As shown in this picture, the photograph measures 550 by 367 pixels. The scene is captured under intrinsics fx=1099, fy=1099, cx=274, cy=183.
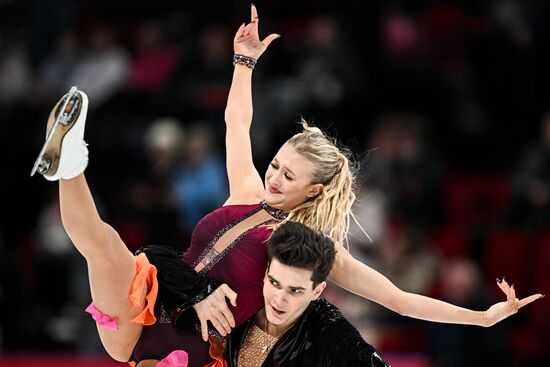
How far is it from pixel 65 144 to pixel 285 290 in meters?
1.02

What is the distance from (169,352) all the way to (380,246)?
11.8 feet

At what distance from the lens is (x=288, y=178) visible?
4.56 m

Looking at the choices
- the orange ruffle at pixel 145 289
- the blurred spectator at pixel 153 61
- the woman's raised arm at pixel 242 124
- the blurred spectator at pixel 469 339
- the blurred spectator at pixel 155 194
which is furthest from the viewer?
the blurred spectator at pixel 153 61

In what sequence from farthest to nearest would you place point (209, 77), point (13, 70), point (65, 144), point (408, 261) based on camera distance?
point (13, 70)
point (209, 77)
point (408, 261)
point (65, 144)

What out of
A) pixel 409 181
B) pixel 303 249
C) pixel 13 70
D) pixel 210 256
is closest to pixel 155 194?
pixel 409 181

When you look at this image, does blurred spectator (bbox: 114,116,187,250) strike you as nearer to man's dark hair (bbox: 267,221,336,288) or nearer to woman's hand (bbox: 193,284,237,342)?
woman's hand (bbox: 193,284,237,342)

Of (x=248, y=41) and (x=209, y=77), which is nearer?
(x=248, y=41)

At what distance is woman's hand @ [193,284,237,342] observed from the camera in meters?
4.42

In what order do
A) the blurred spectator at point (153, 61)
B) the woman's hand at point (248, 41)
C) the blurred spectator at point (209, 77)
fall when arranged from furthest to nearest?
the blurred spectator at point (153, 61) < the blurred spectator at point (209, 77) < the woman's hand at point (248, 41)

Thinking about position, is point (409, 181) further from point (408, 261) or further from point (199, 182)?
point (199, 182)

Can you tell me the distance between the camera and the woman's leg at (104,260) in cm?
409

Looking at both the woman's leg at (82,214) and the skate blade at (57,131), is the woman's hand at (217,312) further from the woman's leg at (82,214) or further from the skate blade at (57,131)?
the skate blade at (57,131)

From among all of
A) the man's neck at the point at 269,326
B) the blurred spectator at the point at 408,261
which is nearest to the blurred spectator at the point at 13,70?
the blurred spectator at the point at 408,261

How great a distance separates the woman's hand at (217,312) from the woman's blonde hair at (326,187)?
1.42 feet
